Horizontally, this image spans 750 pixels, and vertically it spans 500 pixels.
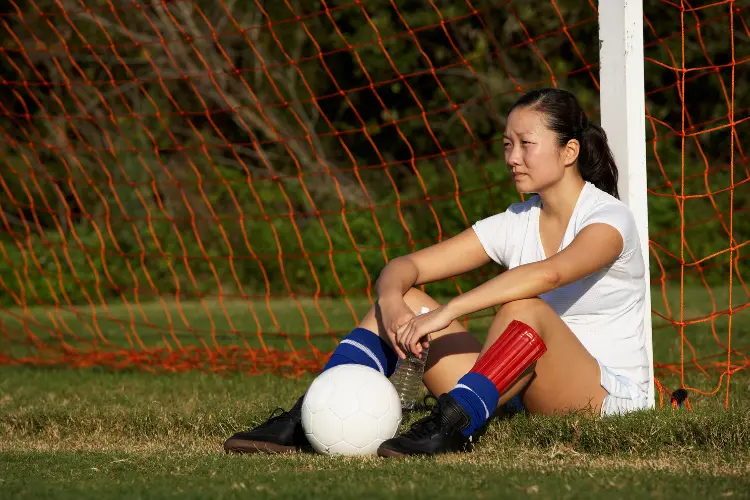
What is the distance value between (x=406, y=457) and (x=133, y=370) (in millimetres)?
3096

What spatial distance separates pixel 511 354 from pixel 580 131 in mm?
766

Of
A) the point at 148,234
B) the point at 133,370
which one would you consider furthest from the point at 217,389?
the point at 148,234

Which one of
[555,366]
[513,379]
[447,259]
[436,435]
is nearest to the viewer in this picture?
[436,435]

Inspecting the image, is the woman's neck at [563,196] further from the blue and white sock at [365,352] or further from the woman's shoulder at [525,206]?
the blue and white sock at [365,352]

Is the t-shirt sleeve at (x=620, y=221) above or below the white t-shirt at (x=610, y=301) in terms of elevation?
above

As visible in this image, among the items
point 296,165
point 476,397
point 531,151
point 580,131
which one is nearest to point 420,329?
point 476,397

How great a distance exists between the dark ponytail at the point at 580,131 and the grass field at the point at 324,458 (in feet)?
2.49

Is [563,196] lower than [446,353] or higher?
higher

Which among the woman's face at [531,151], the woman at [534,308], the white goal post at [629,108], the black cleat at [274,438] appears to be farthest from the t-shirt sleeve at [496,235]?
the black cleat at [274,438]

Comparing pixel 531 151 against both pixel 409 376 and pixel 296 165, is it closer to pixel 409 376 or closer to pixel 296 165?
pixel 409 376

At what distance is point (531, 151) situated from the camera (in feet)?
10.2

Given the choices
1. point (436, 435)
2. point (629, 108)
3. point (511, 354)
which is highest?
point (629, 108)

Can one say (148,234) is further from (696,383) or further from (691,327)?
(696,383)

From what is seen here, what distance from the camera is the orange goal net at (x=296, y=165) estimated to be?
25.9ft
